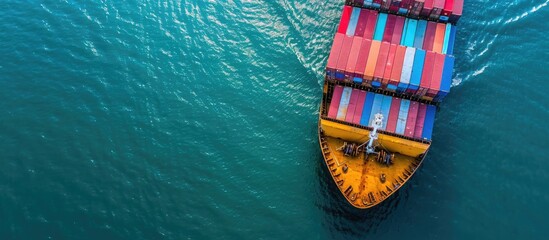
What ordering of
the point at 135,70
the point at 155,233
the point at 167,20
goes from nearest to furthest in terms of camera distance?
1. the point at 155,233
2. the point at 135,70
3. the point at 167,20

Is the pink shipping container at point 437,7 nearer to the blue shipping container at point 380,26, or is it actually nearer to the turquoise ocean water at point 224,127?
the blue shipping container at point 380,26

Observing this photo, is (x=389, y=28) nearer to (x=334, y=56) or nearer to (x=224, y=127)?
(x=334, y=56)

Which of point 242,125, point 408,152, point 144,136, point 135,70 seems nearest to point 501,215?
point 408,152

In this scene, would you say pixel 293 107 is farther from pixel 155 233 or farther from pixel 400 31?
pixel 155 233

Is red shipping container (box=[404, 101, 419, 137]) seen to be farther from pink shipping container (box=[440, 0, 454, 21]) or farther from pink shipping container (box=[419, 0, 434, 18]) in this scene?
pink shipping container (box=[440, 0, 454, 21])

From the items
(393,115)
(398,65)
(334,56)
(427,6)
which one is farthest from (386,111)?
(427,6)

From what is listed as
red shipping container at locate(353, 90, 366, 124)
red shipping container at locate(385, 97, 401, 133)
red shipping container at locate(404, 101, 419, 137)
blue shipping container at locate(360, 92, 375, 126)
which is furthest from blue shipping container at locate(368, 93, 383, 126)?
red shipping container at locate(404, 101, 419, 137)

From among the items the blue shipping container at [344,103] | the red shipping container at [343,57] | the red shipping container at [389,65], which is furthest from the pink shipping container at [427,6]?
the blue shipping container at [344,103]
